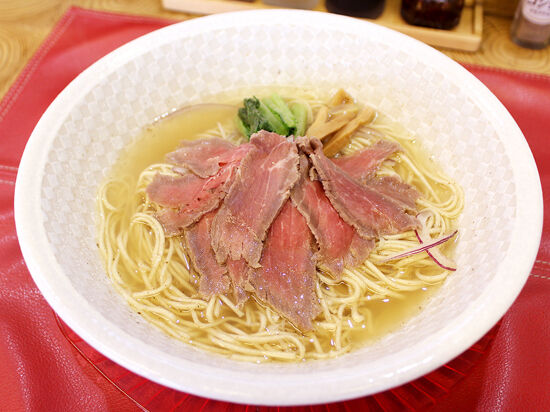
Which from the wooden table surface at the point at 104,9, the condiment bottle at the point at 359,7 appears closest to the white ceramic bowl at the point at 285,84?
the condiment bottle at the point at 359,7

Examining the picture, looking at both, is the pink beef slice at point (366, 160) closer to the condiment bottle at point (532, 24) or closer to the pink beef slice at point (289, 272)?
the pink beef slice at point (289, 272)

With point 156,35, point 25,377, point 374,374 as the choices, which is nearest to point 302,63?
point 156,35

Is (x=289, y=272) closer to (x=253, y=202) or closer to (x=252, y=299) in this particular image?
(x=252, y=299)

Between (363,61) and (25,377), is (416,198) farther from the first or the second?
(25,377)

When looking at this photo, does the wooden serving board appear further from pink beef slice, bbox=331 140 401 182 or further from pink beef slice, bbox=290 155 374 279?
pink beef slice, bbox=290 155 374 279

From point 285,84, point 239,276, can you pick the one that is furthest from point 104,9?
point 239,276

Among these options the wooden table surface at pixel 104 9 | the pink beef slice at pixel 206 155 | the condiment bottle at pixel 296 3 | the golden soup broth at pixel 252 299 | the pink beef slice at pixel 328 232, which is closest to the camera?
the golden soup broth at pixel 252 299
